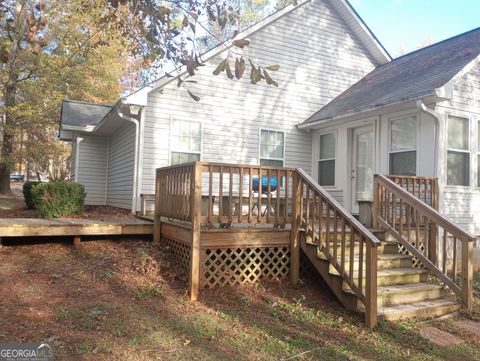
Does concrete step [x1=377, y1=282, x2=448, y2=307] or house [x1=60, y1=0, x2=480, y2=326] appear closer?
concrete step [x1=377, y1=282, x2=448, y2=307]

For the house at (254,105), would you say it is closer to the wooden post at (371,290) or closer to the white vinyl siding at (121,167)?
the white vinyl siding at (121,167)

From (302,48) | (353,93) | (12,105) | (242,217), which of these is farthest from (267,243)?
(12,105)

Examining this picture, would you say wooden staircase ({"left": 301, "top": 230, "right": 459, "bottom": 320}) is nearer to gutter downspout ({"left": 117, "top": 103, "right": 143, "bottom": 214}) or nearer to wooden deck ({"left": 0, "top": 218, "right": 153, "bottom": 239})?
wooden deck ({"left": 0, "top": 218, "right": 153, "bottom": 239})

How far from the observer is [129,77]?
29.2m

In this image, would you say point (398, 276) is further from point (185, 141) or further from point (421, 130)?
point (185, 141)

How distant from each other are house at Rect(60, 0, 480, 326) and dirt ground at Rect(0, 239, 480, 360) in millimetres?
326

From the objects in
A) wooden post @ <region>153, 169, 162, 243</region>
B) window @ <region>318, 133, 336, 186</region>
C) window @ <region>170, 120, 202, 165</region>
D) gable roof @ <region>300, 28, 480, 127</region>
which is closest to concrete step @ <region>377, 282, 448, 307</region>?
gable roof @ <region>300, 28, 480, 127</region>

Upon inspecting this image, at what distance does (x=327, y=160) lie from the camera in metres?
10.3

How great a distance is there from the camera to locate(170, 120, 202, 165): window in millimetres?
9320

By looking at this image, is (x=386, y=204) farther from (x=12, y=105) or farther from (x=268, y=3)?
(x=268, y=3)

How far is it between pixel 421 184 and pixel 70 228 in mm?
5934

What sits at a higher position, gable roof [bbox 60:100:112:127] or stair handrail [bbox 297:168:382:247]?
gable roof [bbox 60:100:112:127]

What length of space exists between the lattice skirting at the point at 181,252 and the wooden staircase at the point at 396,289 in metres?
1.67

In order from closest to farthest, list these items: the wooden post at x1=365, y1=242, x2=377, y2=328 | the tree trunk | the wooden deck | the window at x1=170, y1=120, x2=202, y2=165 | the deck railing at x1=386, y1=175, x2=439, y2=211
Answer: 1. the wooden post at x1=365, y1=242, x2=377, y2=328
2. the wooden deck
3. the deck railing at x1=386, y1=175, x2=439, y2=211
4. the window at x1=170, y1=120, x2=202, y2=165
5. the tree trunk
